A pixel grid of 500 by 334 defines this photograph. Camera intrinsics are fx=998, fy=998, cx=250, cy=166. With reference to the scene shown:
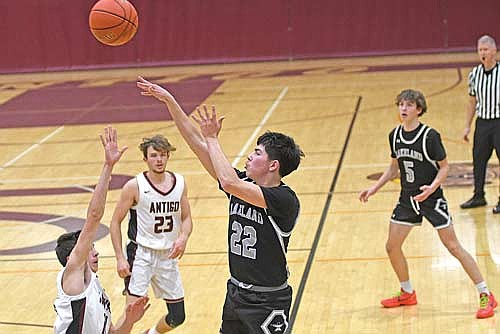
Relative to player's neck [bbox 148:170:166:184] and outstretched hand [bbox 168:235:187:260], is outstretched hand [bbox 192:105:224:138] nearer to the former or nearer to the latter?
outstretched hand [bbox 168:235:187:260]

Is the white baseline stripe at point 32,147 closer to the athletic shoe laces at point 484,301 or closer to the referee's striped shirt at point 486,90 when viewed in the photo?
the referee's striped shirt at point 486,90

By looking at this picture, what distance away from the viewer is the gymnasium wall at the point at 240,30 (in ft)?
91.2

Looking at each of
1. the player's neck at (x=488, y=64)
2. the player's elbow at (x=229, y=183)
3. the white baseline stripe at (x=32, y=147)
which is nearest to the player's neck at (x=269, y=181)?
the player's elbow at (x=229, y=183)

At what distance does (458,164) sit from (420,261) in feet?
15.5

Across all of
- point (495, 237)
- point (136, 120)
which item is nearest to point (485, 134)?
point (495, 237)

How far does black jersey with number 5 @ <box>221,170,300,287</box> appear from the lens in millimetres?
6477

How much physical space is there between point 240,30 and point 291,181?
1422cm

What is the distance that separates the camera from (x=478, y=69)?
1263 cm

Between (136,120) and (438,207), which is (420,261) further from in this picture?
(136,120)

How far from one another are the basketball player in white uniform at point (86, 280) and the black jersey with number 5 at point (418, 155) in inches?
155

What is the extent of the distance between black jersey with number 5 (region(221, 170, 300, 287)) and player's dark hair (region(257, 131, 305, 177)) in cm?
14

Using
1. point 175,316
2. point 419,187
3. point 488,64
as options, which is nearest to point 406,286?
point 419,187

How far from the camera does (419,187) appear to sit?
9.36m

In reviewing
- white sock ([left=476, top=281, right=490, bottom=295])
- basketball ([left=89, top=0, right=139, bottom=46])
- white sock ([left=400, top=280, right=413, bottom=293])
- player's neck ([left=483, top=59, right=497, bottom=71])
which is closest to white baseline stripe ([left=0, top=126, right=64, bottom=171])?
player's neck ([left=483, top=59, right=497, bottom=71])
